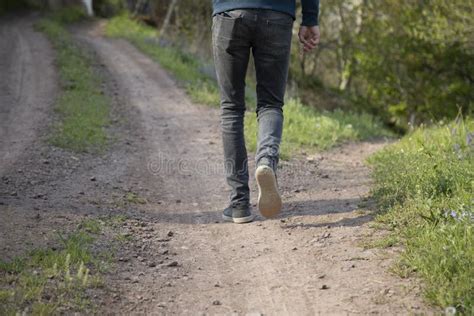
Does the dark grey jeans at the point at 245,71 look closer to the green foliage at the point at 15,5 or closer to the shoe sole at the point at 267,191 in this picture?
the shoe sole at the point at 267,191

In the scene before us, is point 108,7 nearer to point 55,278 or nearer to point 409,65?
point 409,65

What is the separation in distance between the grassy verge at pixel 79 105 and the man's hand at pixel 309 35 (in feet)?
10.7

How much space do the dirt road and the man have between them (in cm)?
31

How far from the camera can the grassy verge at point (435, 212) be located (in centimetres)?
285

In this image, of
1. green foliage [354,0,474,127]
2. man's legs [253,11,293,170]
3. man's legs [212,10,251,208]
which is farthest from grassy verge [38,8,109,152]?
green foliage [354,0,474,127]

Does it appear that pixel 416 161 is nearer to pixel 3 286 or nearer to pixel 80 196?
pixel 80 196

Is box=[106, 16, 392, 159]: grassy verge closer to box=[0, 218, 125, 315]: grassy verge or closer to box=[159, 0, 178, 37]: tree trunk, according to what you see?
box=[0, 218, 125, 315]: grassy verge

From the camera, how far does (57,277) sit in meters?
3.13

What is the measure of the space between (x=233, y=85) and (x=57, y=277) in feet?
5.85

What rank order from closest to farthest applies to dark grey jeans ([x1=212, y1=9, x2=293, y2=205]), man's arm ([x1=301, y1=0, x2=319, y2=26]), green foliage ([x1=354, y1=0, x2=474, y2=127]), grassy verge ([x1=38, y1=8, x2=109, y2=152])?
dark grey jeans ([x1=212, y1=9, x2=293, y2=205]) < man's arm ([x1=301, y1=0, x2=319, y2=26]) < grassy verge ([x1=38, y1=8, x2=109, y2=152]) < green foliage ([x1=354, y1=0, x2=474, y2=127])

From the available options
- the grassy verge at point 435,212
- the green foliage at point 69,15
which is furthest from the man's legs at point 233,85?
the green foliage at point 69,15

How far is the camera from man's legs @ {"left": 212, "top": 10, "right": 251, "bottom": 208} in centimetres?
403

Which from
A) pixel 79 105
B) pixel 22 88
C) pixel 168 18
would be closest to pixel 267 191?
pixel 79 105
